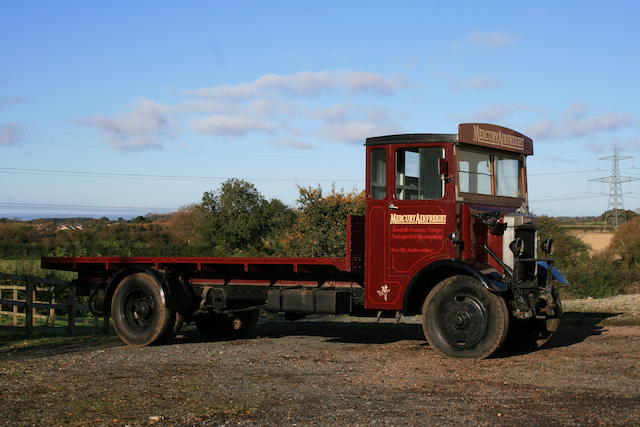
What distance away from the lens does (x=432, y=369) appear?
30.0ft

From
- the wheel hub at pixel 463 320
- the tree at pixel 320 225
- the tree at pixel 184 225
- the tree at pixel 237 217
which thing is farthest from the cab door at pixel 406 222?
the tree at pixel 184 225

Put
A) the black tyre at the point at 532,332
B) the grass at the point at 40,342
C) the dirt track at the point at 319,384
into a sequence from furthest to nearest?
the grass at the point at 40,342
the black tyre at the point at 532,332
the dirt track at the point at 319,384

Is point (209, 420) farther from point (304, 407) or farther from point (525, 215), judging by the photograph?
point (525, 215)

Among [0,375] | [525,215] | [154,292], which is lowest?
[0,375]

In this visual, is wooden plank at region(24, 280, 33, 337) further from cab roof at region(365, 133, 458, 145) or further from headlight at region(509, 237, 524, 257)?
headlight at region(509, 237, 524, 257)

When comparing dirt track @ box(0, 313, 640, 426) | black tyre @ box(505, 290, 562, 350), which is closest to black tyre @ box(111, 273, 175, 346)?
dirt track @ box(0, 313, 640, 426)

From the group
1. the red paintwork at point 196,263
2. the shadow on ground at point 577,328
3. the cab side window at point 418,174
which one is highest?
the cab side window at point 418,174

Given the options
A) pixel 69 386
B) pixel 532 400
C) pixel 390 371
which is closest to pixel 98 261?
pixel 69 386

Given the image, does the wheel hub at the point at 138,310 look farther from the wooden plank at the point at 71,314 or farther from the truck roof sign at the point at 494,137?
the truck roof sign at the point at 494,137

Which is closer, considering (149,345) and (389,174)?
(389,174)

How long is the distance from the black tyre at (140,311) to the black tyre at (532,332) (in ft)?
17.0

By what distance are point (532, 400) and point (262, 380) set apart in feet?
9.51

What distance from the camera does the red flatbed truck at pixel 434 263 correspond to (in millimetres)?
9992

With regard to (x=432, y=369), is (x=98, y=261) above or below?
above
